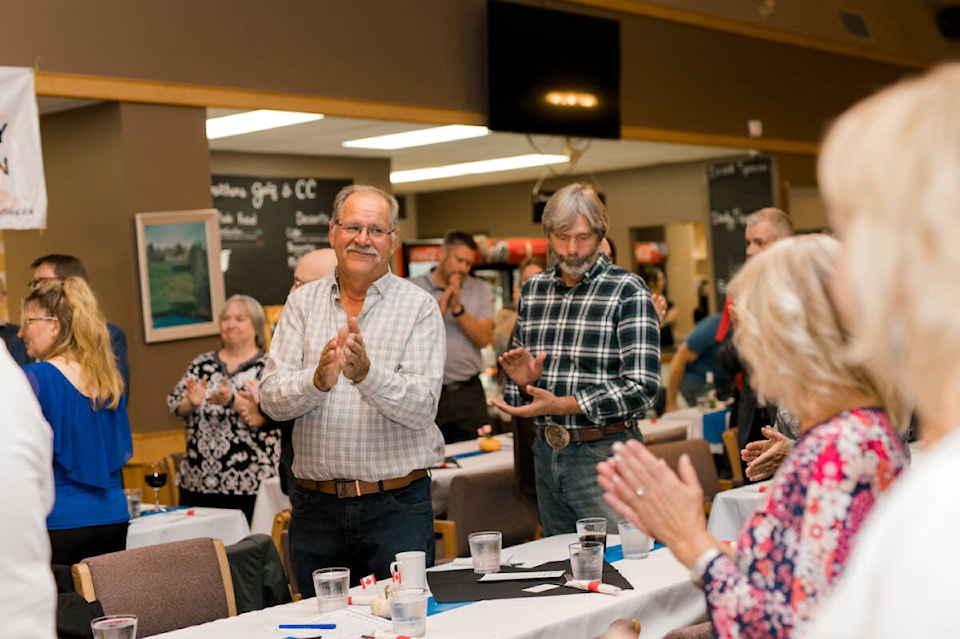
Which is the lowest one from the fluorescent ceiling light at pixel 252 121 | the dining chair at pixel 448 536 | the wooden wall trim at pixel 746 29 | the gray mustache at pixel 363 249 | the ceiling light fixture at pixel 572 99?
the dining chair at pixel 448 536

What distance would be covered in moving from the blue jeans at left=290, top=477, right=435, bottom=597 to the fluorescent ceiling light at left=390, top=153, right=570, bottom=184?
24.4 feet

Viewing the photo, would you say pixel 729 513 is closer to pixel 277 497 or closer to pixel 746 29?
pixel 277 497

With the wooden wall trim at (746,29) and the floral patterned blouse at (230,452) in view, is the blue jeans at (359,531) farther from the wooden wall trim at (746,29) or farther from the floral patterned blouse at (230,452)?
the wooden wall trim at (746,29)

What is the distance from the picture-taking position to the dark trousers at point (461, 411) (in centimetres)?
706

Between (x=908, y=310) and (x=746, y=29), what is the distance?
10.0 m

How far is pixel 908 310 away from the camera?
3.34 feet

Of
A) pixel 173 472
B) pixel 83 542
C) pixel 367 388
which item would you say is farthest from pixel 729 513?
pixel 173 472

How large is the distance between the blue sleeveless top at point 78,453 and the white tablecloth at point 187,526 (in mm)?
407

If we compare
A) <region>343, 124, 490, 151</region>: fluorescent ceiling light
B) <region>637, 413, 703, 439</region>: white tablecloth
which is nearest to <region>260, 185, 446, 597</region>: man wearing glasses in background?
<region>637, 413, 703, 439</region>: white tablecloth

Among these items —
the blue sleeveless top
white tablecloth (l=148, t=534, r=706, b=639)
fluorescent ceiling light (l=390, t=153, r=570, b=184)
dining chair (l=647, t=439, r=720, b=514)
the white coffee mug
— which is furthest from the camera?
fluorescent ceiling light (l=390, t=153, r=570, b=184)

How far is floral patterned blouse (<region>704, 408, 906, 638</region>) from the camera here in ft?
4.93

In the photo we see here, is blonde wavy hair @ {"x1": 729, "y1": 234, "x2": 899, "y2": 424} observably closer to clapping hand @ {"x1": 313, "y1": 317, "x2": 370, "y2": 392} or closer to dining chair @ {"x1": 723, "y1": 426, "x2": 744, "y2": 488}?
clapping hand @ {"x1": 313, "y1": 317, "x2": 370, "y2": 392}

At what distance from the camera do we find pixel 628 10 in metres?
9.20

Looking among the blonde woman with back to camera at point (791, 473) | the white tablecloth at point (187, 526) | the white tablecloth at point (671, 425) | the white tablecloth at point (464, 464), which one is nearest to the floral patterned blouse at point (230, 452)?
the white tablecloth at point (187, 526)
